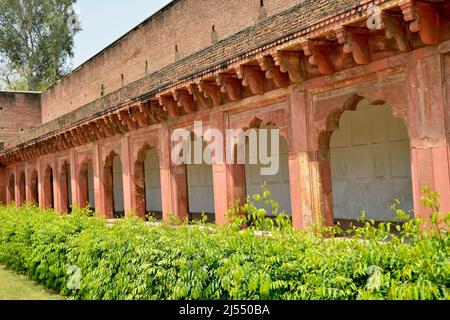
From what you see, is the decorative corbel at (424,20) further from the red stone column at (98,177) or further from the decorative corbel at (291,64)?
the red stone column at (98,177)

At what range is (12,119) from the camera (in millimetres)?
30156

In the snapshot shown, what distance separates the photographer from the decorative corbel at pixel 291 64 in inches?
302

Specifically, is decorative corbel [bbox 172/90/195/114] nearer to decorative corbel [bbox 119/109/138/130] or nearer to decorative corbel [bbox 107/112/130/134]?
decorative corbel [bbox 119/109/138/130]

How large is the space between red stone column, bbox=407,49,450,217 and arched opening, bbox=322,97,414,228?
330 cm

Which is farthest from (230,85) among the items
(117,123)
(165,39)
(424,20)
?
(165,39)

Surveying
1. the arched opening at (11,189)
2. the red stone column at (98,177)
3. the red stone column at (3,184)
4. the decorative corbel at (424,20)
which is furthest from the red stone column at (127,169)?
the red stone column at (3,184)

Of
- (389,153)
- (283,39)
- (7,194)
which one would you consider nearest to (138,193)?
(389,153)

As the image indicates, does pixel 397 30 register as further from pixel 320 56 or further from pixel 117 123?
pixel 117 123

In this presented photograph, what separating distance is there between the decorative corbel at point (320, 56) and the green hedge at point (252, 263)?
2.79m

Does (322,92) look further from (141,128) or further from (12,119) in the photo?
(12,119)

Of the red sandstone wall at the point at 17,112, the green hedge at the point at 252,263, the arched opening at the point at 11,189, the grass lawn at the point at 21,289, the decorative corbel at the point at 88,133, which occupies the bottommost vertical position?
the grass lawn at the point at 21,289

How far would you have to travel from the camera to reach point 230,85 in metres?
9.17

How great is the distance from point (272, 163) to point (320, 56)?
6.61 metres

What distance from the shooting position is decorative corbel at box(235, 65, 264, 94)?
8484 millimetres
